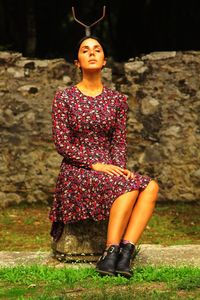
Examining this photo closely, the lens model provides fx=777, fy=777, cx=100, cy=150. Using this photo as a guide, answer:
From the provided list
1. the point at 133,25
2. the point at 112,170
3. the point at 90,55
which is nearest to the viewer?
the point at 112,170

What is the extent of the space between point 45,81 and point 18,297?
16.3 feet

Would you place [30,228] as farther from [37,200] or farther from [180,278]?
[180,278]

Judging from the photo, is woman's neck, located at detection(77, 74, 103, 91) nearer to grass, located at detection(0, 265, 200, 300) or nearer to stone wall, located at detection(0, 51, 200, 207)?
grass, located at detection(0, 265, 200, 300)

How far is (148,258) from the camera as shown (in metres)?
6.00

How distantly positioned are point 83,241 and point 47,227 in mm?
2793

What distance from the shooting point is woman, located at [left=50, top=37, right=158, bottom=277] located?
5410 mm

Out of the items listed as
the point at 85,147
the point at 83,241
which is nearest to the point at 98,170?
the point at 85,147

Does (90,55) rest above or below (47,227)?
above

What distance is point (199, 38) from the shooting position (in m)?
12.9

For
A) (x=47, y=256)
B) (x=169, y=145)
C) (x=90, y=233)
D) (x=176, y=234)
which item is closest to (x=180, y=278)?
(x=90, y=233)

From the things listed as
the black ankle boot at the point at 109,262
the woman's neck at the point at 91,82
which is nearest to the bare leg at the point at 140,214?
the black ankle boot at the point at 109,262

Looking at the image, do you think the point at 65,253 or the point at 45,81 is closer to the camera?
the point at 65,253

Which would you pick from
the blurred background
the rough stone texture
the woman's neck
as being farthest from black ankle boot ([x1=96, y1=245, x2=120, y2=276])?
the blurred background

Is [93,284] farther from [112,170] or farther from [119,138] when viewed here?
[119,138]
